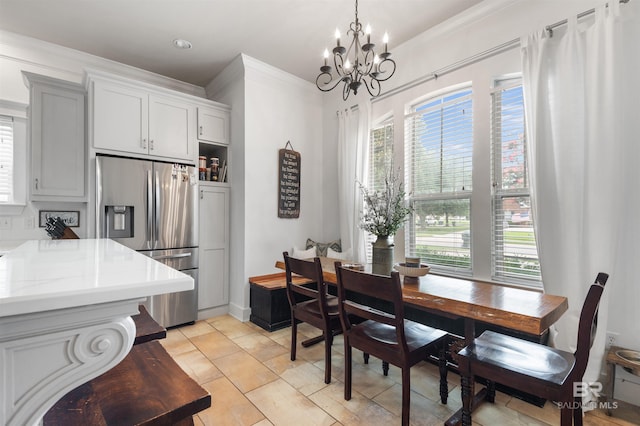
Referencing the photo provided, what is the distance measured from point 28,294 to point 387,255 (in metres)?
1.97

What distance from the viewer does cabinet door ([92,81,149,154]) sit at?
9.22ft

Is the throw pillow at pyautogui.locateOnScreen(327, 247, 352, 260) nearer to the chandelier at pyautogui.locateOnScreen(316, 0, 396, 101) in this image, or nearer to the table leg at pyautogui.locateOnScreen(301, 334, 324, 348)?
the table leg at pyautogui.locateOnScreen(301, 334, 324, 348)

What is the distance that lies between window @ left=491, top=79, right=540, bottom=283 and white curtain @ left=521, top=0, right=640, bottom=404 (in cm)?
21

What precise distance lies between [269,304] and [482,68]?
9.69 ft

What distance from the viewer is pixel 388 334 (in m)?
1.84

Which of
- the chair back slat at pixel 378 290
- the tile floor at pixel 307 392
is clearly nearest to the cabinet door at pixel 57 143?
the tile floor at pixel 307 392

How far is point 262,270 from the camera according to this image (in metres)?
3.51

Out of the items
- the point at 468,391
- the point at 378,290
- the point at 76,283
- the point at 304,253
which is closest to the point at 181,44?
the point at 304,253

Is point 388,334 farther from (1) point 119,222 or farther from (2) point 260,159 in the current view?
(1) point 119,222

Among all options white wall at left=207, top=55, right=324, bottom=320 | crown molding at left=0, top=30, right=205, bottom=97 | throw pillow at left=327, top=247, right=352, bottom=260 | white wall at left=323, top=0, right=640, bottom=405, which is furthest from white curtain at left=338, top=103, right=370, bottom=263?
crown molding at left=0, top=30, right=205, bottom=97

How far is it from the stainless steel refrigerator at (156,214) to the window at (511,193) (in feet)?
9.79

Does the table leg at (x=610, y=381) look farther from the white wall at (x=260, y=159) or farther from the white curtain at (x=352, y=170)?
the white wall at (x=260, y=159)

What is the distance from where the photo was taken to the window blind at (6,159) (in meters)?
2.84

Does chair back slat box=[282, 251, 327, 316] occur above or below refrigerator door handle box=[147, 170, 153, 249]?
below
